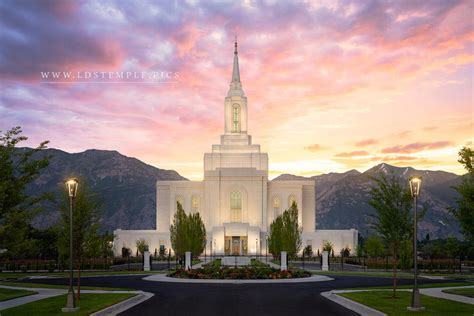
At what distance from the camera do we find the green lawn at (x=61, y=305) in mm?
21414

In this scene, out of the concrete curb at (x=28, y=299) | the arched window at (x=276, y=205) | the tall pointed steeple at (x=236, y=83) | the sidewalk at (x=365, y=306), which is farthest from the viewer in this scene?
the tall pointed steeple at (x=236, y=83)

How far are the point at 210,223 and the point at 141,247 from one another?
11019 mm

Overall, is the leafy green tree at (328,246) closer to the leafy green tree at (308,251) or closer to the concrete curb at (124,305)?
the leafy green tree at (308,251)

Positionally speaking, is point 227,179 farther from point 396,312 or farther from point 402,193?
point 396,312

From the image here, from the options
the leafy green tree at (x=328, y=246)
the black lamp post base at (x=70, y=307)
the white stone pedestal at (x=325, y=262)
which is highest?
the black lamp post base at (x=70, y=307)

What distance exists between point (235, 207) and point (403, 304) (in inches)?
2715

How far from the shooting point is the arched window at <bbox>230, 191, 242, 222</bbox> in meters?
92.5

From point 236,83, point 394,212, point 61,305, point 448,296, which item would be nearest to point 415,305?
point 448,296

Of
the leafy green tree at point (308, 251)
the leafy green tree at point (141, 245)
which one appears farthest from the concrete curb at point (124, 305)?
the leafy green tree at point (308, 251)

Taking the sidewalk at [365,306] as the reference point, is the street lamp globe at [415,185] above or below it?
above

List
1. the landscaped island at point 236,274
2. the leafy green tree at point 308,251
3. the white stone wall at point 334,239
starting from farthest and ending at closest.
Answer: the white stone wall at point 334,239, the leafy green tree at point 308,251, the landscaped island at point 236,274

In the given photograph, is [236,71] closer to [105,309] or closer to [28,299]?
[28,299]

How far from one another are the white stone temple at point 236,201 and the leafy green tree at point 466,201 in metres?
59.7

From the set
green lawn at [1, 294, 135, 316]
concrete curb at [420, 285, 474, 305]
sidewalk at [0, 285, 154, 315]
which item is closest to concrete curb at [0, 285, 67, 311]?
sidewalk at [0, 285, 154, 315]
